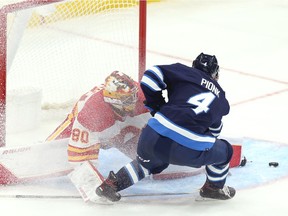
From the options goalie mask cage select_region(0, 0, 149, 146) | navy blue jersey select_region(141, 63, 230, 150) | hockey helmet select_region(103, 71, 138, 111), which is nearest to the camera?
navy blue jersey select_region(141, 63, 230, 150)

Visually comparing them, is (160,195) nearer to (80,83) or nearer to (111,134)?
(111,134)

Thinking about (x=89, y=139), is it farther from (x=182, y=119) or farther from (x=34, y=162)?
(x=182, y=119)

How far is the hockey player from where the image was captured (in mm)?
3586

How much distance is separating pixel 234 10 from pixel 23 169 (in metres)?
3.77

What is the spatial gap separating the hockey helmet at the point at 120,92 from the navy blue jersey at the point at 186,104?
0.26 m

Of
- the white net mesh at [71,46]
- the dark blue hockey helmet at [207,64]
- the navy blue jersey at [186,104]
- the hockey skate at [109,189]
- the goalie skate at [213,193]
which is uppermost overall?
the dark blue hockey helmet at [207,64]

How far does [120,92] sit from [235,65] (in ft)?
7.08

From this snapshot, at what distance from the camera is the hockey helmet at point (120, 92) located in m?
3.90

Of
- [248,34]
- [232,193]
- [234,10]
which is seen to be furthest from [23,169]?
[234,10]

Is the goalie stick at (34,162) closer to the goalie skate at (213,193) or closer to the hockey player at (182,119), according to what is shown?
the hockey player at (182,119)

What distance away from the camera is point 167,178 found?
408 centimetres

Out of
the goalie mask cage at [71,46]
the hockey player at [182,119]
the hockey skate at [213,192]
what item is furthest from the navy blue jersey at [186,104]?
the goalie mask cage at [71,46]

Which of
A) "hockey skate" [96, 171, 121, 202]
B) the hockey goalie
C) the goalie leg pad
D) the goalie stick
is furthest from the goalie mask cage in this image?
"hockey skate" [96, 171, 121, 202]

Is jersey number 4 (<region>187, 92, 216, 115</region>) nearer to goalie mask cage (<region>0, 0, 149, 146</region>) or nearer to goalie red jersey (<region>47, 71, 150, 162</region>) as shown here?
goalie red jersey (<region>47, 71, 150, 162</region>)
